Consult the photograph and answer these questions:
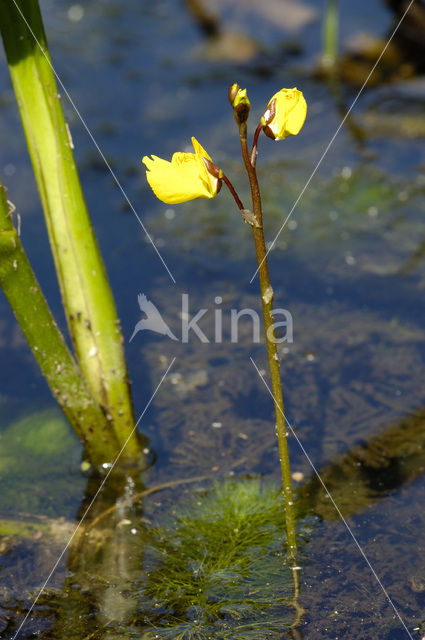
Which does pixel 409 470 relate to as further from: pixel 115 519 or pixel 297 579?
pixel 115 519

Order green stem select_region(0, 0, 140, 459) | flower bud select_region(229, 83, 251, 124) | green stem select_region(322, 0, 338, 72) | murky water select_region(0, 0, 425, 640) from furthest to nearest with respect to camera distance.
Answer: green stem select_region(322, 0, 338, 72), murky water select_region(0, 0, 425, 640), green stem select_region(0, 0, 140, 459), flower bud select_region(229, 83, 251, 124)

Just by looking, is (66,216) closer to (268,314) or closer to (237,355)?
(268,314)

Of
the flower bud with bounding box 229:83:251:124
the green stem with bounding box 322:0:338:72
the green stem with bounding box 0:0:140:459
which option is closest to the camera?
the flower bud with bounding box 229:83:251:124

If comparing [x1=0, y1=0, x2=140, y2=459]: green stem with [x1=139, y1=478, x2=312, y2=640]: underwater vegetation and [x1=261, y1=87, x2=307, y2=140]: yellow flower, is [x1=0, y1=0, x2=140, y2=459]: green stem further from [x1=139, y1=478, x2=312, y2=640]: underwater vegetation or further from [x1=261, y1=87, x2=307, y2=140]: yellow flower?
[x1=261, y1=87, x2=307, y2=140]: yellow flower

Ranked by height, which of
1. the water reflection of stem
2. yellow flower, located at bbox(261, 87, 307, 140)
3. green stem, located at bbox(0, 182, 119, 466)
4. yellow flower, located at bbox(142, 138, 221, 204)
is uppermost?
yellow flower, located at bbox(261, 87, 307, 140)

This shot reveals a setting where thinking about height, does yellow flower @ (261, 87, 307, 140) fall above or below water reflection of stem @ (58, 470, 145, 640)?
above

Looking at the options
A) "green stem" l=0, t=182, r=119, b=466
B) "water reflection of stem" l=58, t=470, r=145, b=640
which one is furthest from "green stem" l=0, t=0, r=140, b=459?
"water reflection of stem" l=58, t=470, r=145, b=640

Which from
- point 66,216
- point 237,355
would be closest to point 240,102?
point 66,216
